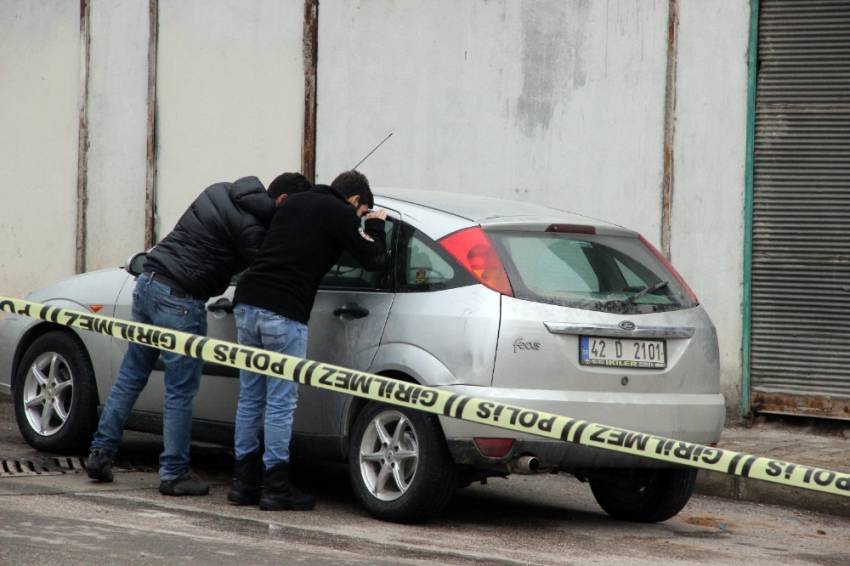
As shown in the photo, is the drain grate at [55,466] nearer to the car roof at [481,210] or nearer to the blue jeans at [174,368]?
the blue jeans at [174,368]

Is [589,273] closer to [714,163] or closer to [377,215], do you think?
[377,215]

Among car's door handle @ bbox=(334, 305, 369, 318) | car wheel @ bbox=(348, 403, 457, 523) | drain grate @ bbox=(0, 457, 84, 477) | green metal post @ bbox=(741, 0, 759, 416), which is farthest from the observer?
green metal post @ bbox=(741, 0, 759, 416)

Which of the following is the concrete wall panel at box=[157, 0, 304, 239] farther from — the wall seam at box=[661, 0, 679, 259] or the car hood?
the car hood

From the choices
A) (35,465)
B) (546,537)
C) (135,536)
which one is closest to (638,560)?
(546,537)

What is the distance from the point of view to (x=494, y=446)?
6.75m

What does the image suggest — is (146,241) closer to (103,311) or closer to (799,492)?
(103,311)

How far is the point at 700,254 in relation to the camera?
1164 centimetres

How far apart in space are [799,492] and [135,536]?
4288 mm

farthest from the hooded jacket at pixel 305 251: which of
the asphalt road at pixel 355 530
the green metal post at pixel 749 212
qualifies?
the green metal post at pixel 749 212

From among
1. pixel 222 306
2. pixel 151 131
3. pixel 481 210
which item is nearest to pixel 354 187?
pixel 481 210

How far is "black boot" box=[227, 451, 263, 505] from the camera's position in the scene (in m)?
7.37

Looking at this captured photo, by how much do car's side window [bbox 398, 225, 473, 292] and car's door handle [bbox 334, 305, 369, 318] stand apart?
0.23 m

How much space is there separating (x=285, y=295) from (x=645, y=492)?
215cm

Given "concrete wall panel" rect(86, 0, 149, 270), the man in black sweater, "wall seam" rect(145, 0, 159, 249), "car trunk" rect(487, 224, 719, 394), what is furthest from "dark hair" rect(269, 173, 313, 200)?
"concrete wall panel" rect(86, 0, 149, 270)
